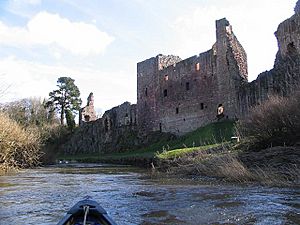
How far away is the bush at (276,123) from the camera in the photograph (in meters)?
14.9

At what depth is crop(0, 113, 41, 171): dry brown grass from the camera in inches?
718

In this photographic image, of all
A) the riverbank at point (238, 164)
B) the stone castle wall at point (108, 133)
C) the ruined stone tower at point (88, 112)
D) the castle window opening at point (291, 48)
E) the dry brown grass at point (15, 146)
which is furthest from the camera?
the ruined stone tower at point (88, 112)

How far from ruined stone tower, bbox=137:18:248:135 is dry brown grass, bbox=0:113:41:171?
1552cm

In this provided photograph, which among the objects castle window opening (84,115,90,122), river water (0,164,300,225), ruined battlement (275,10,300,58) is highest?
ruined battlement (275,10,300,58)

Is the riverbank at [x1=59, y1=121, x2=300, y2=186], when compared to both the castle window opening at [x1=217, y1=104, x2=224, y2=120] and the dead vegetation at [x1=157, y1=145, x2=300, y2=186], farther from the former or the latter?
the castle window opening at [x1=217, y1=104, x2=224, y2=120]

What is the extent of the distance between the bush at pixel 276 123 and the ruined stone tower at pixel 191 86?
1335 centimetres

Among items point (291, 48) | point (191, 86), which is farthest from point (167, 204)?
point (191, 86)

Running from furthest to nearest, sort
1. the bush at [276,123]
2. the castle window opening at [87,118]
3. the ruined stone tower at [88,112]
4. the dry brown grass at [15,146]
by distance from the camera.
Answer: the castle window opening at [87,118] → the ruined stone tower at [88,112] → the dry brown grass at [15,146] → the bush at [276,123]

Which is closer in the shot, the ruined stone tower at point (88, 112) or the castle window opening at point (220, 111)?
the castle window opening at point (220, 111)

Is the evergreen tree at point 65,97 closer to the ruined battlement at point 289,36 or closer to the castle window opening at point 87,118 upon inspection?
the castle window opening at point 87,118

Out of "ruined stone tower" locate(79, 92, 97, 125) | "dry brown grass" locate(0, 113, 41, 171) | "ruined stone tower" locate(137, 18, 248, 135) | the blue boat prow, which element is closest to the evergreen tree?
"ruined stone tower" locate(79, 92, 97, 125)

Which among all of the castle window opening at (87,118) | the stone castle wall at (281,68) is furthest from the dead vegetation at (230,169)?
the castle window opening at (87,118)

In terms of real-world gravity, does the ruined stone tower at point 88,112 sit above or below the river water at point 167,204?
above

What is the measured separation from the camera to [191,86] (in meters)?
36.8
